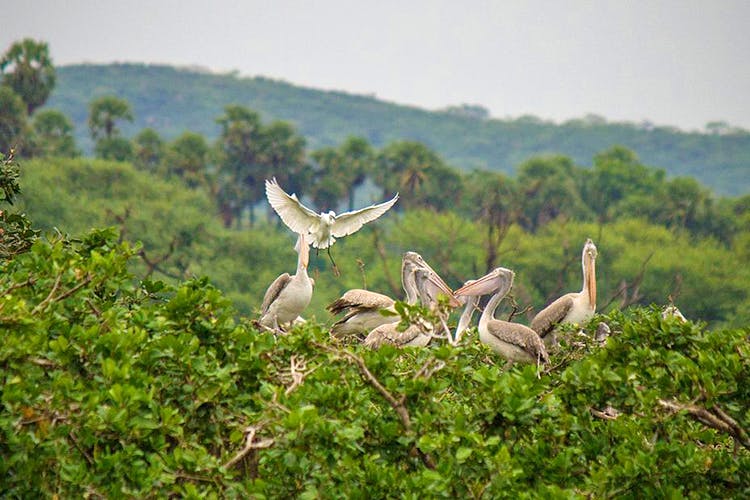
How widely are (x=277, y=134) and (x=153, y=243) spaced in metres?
22.6

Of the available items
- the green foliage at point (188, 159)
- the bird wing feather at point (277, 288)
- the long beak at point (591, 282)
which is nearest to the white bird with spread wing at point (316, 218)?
the bird wing feather at point (277, 288)

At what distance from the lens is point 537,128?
153750 mm

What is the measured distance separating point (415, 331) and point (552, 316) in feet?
5.06

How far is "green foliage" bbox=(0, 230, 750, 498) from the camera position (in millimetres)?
5387

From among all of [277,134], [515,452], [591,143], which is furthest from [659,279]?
[591,143]

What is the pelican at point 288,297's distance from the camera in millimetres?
11766

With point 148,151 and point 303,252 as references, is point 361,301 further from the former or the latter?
point 148,151

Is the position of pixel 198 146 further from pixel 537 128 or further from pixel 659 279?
pixel 537 128

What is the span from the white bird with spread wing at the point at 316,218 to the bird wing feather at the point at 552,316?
1.79 meters

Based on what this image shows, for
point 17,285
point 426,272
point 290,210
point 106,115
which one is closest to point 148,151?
point 106,115

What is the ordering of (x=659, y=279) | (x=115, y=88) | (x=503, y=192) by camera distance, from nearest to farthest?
1. (x=659, y=279)
2. (x=503, y=192)
3. (x=115, y=88)

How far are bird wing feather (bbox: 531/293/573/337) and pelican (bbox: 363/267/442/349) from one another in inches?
39.5

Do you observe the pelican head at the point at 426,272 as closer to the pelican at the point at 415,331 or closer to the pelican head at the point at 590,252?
the pelican at the point at 415,331

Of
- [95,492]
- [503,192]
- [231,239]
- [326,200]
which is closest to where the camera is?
[95,492]
